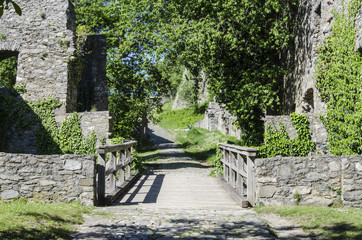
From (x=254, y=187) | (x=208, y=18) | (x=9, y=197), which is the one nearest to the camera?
(x=9, y=197)

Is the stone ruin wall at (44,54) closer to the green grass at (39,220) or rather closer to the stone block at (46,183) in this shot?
the stone block at (46,183)

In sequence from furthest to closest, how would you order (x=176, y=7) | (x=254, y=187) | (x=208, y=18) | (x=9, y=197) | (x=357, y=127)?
(x=176, y=7)
(x=208, y=18)
(x=357, y=127)
(x=254, y=187)
(x=9, y=197)

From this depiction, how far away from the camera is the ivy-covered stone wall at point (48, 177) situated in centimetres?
609

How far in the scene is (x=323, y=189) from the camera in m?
6.27

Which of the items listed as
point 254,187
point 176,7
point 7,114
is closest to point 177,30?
point 176,7

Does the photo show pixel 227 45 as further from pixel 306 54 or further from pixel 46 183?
pixel 46 183

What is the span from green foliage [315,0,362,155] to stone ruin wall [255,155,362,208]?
3214 mm

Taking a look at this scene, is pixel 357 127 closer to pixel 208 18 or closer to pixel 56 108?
pixel 208 18

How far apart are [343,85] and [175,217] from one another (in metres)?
6.80

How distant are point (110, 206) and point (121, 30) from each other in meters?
11.5

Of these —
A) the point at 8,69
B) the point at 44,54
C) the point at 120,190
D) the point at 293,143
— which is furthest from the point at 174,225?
the point at 8,69

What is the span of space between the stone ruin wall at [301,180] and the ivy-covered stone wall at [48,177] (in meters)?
3.10

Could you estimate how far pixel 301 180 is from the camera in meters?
6.27

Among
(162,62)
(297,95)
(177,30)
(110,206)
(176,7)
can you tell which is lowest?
(110,206)
